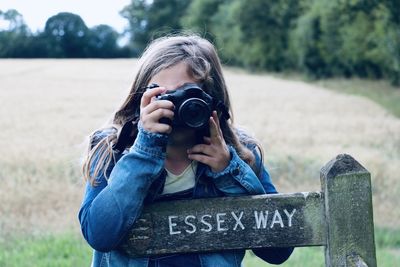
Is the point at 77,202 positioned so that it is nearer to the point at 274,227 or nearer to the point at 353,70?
the point at 274,227

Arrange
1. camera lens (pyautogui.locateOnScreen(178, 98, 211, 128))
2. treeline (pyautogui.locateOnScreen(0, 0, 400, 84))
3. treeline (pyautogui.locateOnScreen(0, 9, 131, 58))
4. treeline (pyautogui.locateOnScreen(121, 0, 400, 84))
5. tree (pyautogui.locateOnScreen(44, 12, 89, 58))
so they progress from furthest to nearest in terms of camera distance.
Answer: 1. treeline (pyautogui.locateOnScreen(121, 0, 400, 84))
2. treeline (pyautogui.locateOnScreen(0, 0, 400, 84))
3. treeline (pyautogui.locateOnScreen(0, 9, 131, 58))
4. tree (pyautogui.locateOnScreen(44, 12, 89, 58))
5. camera lens (pyautogui.locateOnScreen(178, 98, 211, 128))

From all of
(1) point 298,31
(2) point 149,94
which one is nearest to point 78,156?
(2) point 149,94

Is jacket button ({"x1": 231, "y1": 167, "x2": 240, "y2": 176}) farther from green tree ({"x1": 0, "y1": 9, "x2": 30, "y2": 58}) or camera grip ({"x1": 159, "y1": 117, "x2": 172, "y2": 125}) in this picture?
green tree ({"x1": 0, "y1": 9, "x2": 30, "y2": 58})

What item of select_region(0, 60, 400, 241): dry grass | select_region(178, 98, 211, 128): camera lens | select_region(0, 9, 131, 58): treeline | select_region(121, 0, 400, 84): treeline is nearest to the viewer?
select_region(178, 98, 211, 128): camera lens

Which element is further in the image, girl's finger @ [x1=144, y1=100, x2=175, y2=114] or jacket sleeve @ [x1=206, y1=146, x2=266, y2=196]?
jacket sleeve @ [x1=206, y1=146, x2=266, y2=196]

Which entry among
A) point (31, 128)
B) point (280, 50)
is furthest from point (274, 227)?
point (280, 50)

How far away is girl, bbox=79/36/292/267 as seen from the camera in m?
1.83

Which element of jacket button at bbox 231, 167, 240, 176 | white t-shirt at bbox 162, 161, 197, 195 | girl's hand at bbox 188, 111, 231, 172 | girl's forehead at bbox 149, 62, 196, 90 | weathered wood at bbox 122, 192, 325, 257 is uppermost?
girl's forehead at bbox 149, 62, 196, 90

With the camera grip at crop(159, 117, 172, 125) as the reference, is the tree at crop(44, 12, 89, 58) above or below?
above

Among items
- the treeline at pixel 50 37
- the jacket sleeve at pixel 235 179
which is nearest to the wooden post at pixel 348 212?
the jacket sleeve at pixel 235 179

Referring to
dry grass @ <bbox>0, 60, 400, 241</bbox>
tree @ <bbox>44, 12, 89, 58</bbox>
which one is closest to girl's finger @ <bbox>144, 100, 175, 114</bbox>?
dry grass @ <bbox>0, 60, 400, 241</bbox>

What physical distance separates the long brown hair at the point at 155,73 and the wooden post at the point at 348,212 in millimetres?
321

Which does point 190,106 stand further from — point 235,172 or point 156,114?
point 235,172

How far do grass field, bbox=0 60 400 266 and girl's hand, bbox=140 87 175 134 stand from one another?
37 centimetres
